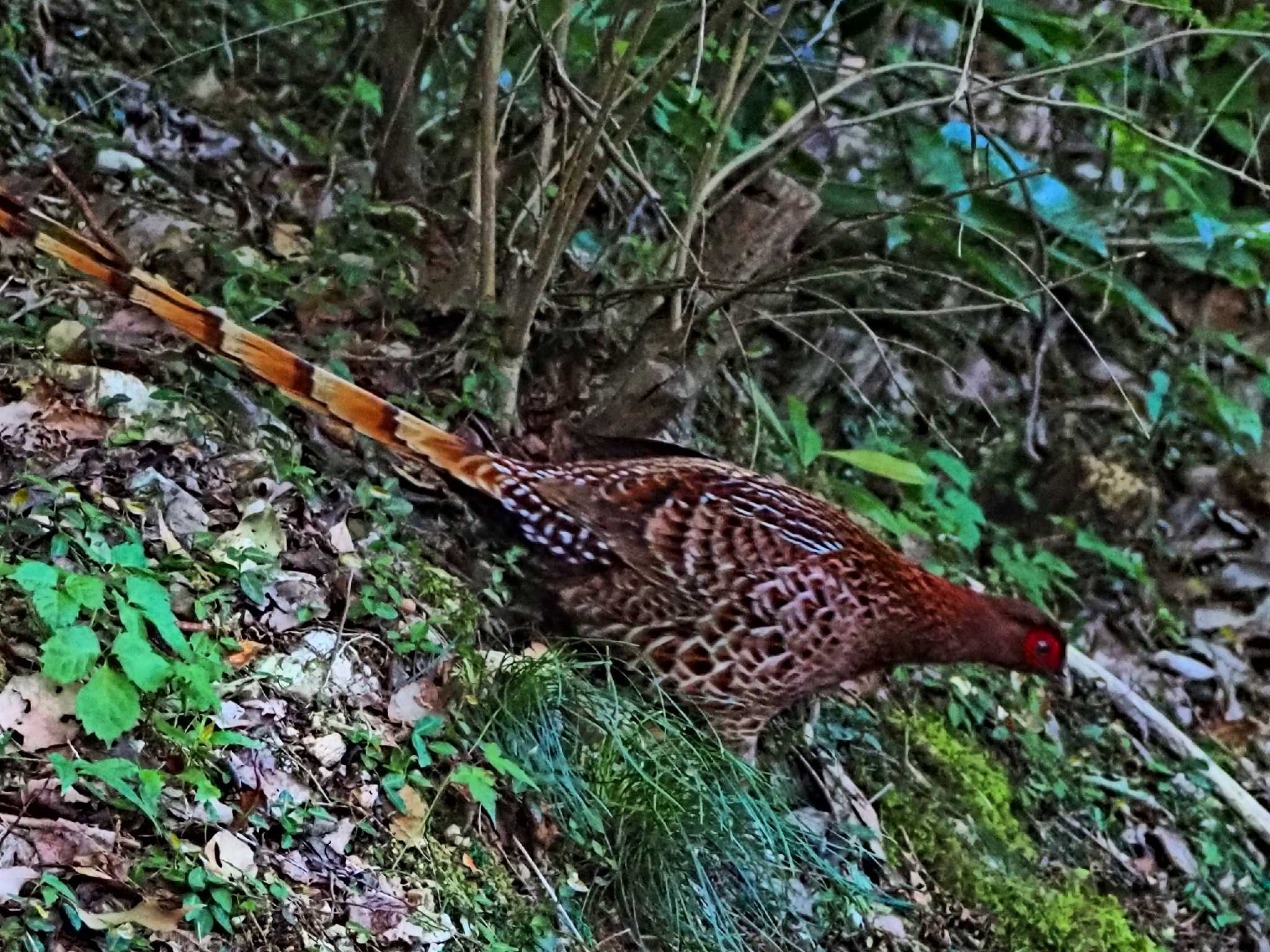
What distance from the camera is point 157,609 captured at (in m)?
2.17

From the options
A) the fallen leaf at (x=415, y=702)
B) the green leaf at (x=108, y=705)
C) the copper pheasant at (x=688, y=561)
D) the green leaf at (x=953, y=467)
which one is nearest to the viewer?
the green leaf at (x=108, y=705)

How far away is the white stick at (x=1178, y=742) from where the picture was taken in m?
4.31

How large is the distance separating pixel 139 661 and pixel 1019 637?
2.54 metres

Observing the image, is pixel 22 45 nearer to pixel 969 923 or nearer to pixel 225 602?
pixel 225 602

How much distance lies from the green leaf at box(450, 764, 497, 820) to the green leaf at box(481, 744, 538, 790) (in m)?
0.03

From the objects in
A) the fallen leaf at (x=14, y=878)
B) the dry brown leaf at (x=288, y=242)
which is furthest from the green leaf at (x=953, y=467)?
the fallen leaf at (x=14, y=878)

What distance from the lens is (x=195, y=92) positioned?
423cm

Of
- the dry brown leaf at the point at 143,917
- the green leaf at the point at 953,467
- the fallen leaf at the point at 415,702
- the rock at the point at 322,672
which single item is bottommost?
the green leaf at the point at 953,467

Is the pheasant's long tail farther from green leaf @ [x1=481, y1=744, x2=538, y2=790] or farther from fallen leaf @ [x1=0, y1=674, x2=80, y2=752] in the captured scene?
fallen leaf @ [x1=0, y1=674, x2=80, y2=752]

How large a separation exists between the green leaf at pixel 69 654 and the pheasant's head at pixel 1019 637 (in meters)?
2.46

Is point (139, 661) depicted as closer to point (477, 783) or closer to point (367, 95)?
point (477, 783)

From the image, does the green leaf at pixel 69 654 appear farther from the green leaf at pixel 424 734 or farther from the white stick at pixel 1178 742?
the white stick at pixel 1178 742

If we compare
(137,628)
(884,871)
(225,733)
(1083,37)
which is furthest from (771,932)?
(1083,37)

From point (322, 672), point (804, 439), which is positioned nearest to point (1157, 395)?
point (804, 439)
